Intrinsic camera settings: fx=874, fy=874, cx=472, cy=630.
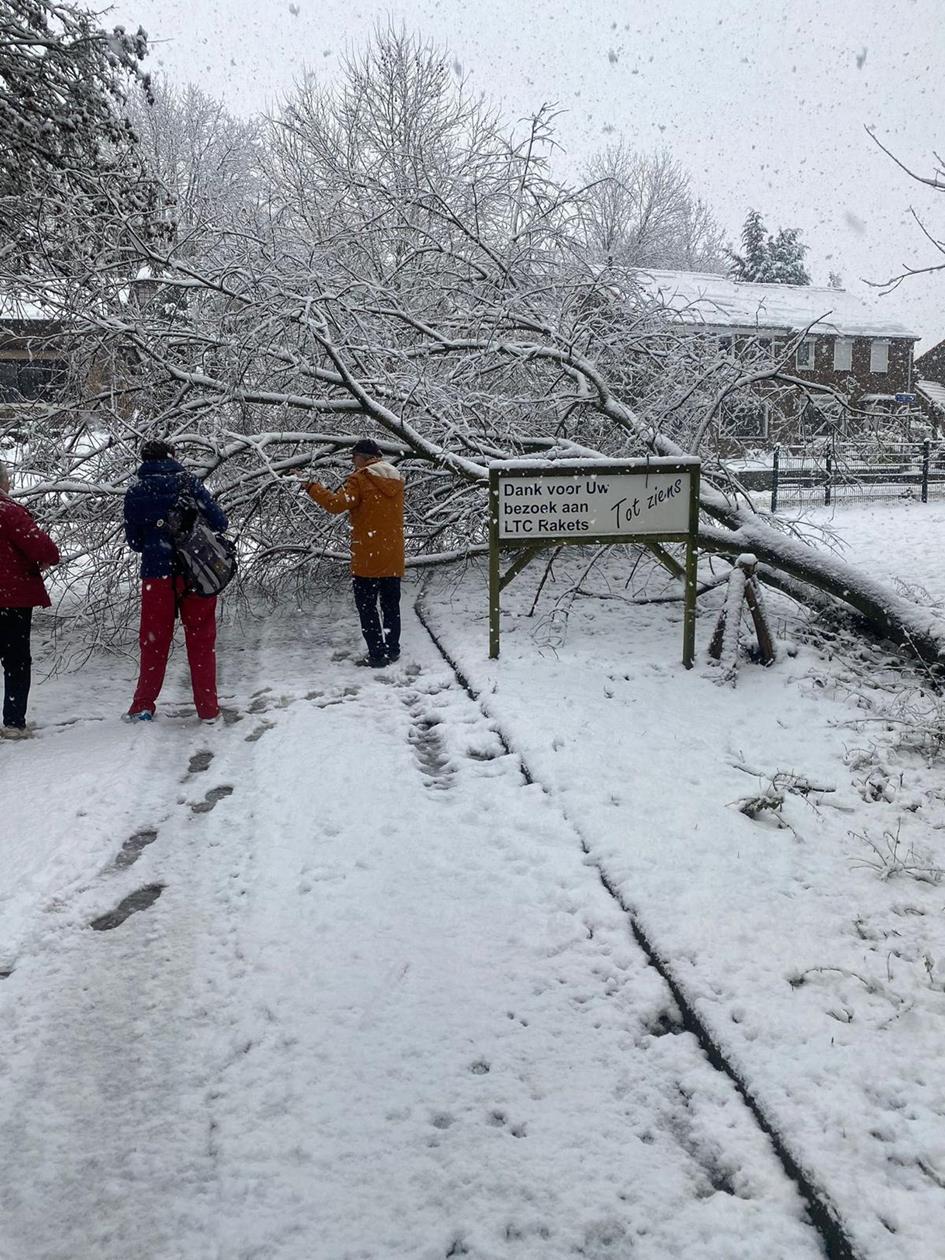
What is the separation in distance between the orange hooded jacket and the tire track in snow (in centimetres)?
279

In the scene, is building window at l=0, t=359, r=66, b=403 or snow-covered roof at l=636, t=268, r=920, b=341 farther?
snow-covered roof at l=636, t=268, r=920, b=341

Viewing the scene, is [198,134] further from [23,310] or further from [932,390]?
[932,390]

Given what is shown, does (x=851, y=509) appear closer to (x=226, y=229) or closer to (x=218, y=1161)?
(x=226, y=229)

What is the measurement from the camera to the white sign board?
6.36 meters

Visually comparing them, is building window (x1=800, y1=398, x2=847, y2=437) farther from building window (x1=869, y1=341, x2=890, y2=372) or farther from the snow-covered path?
building window (x1=869, y1=341, x2=890, y2=372)

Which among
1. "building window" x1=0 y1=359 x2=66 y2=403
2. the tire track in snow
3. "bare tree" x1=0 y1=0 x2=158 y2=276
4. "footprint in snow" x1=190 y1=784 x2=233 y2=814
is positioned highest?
"bare tree" x1=0 y1=0 x2=158 y2=276

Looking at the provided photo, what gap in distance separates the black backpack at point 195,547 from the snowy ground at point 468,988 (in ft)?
3.10

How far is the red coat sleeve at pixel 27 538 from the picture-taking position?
539 centimetres

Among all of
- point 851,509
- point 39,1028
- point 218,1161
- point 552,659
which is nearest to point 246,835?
point 39,1028

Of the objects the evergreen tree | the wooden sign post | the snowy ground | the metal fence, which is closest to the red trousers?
the snowy ground

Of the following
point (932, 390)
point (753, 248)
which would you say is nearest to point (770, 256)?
point (753, 248)

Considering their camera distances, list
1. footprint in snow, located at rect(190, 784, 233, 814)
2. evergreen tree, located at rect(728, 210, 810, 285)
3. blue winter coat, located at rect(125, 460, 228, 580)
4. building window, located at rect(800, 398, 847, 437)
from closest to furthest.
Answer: footprint in snow, located at rect(190, 784, 233, 814) < blue winter coat, located at rect(125, 460, 228, 580) < building window, located at rect(800, 398, 847, 437) < evergreen tree, located at rect(728, 210, 810, 285)

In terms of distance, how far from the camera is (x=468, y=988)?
3.01 m

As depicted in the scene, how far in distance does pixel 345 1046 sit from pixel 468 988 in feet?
1.58
